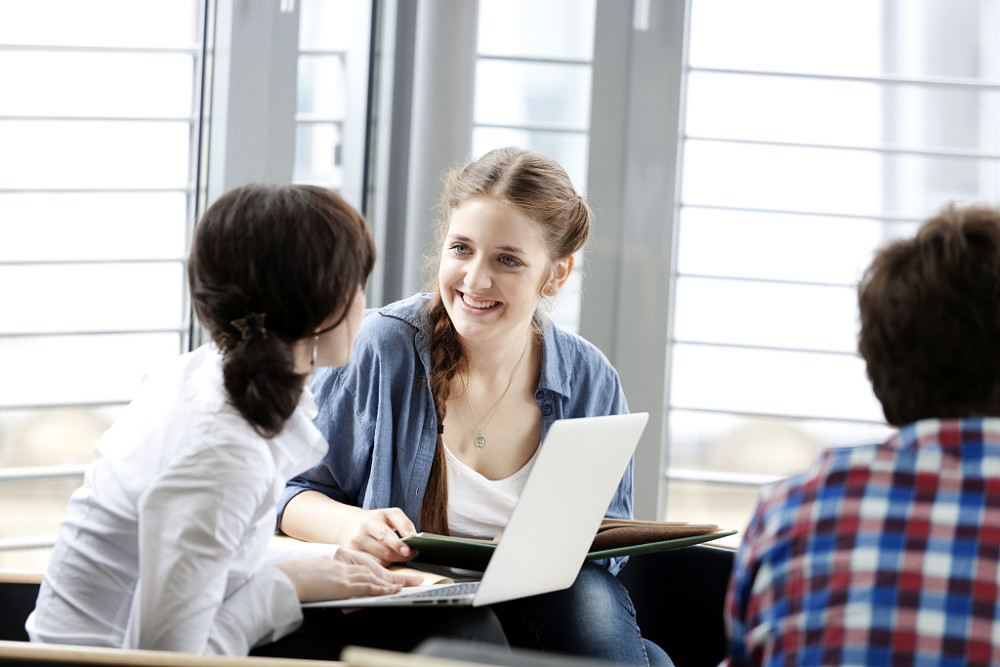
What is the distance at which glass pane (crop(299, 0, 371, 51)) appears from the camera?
101 inches

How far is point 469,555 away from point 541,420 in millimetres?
585

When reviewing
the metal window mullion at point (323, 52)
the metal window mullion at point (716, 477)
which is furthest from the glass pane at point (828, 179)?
the metal window mullion at point (323, 52)

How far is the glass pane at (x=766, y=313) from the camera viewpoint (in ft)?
9.62

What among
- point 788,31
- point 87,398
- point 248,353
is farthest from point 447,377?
point 788,31

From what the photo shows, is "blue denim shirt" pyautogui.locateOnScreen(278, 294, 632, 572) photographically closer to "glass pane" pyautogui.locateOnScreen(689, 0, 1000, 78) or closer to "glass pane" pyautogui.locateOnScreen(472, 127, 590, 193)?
"glass pane" pyautogui.locateOnScreen(472, 127, 590, 193)

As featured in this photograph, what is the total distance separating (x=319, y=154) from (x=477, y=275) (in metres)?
1.03

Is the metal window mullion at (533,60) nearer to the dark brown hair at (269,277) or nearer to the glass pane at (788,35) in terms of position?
the glass pane at (788,35)

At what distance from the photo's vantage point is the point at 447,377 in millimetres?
2002

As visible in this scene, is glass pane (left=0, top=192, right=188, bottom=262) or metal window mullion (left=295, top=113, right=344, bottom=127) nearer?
glass pane (left=0, top=192, right=188, bottom=262)

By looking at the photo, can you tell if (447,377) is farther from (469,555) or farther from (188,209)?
(188,209)

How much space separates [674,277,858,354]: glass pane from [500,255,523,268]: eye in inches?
43.0

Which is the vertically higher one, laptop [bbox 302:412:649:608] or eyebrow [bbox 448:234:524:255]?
eyebrow [bbox 448:234:524:255]

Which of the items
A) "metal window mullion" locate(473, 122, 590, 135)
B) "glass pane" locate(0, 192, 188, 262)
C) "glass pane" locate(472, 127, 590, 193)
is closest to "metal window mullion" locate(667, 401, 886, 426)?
"glass pane" locate(472, 127, 590, 193)

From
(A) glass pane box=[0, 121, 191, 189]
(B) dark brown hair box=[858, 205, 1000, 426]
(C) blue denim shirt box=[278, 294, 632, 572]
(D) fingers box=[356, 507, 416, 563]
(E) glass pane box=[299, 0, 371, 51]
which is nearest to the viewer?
(B) dark brown hair box=[858, 205, 1000, 426]
